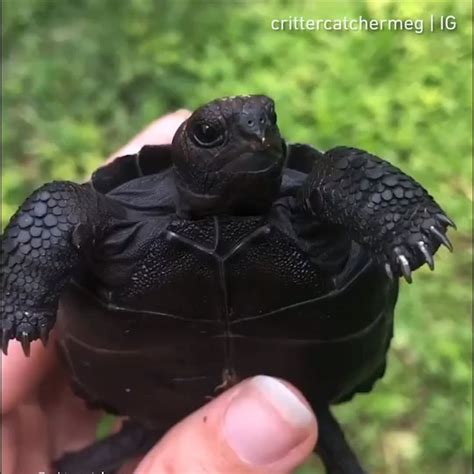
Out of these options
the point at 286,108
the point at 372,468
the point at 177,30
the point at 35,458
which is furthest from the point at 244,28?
the point at 35,458

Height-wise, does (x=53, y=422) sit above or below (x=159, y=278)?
below

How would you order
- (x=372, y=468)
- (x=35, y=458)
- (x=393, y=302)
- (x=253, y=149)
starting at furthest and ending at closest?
(x=372, y=468) < (x=35, y=458) < (x=393, y=302) < (x=253, y=149)

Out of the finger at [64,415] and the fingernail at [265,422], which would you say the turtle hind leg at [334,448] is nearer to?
the fingernail at [265,422]

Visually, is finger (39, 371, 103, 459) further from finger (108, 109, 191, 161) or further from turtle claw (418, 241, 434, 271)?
turtle claw (418, 241, 434, 271)

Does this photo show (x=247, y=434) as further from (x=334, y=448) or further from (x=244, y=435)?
(x=334, y=448)

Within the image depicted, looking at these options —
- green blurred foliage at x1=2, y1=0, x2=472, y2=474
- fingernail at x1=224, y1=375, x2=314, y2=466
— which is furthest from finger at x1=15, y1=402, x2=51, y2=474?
green blurred foliage at x1=2, y1=0, x2=472, y2=474

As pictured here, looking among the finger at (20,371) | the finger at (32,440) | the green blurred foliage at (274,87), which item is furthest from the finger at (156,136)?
the green blurred foliage at (274,87)

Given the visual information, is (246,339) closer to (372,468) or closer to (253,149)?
(253,149)
